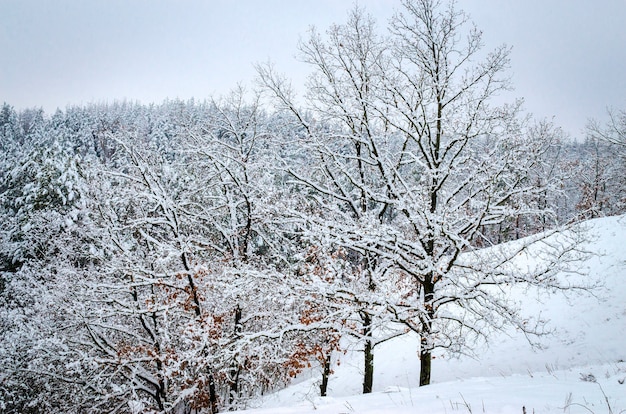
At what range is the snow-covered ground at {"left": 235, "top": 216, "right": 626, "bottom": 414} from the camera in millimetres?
3945

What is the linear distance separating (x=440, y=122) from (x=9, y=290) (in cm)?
2018

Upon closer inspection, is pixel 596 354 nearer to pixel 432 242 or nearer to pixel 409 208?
pixel 432 242

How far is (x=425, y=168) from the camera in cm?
871

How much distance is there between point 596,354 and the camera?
9508 mm

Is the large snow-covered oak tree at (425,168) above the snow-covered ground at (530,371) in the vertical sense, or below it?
above

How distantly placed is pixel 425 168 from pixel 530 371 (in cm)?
606

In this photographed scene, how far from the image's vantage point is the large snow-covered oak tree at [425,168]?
7.53 meters

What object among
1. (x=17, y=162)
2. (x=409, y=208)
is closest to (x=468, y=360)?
(x=409, y=208)

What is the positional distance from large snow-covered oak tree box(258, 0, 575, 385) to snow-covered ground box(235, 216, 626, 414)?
1268mm

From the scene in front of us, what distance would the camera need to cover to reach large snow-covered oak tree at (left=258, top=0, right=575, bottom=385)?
7531 millimetres

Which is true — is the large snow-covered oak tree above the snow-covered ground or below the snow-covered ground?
above

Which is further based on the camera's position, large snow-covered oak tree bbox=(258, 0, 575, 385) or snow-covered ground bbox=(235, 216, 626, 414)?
large snow-covered oak tree bbox=(258, 0, 575, 385)

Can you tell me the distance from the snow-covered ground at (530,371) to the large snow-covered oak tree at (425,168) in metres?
1.27

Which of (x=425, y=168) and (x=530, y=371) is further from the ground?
(x=425, y=168)
